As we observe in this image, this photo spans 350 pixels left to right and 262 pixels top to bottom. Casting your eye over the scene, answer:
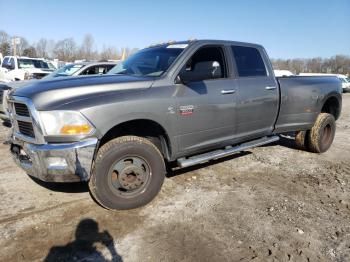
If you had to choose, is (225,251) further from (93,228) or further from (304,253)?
(93,228)

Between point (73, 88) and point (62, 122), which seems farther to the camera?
point (73, 88)

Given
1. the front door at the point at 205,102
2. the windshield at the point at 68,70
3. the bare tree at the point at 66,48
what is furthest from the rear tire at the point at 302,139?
the bare tree at the point at 66,48

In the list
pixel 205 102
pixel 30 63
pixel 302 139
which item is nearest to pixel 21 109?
pixel 205 102

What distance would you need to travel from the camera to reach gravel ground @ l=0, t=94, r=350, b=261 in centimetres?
299

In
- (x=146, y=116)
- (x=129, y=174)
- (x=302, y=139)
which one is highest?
(x=146, y=116)

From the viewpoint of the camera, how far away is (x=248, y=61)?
5.19 metres

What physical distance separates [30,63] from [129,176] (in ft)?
46.9

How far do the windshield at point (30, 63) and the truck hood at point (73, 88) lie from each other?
13122mm

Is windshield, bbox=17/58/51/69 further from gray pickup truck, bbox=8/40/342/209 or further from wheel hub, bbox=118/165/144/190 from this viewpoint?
wheel hub, bbox=118/165/144/190

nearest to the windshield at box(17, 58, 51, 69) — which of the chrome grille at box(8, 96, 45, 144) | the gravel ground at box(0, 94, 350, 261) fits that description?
the gravel ground at box(0, 94, 350, 261)

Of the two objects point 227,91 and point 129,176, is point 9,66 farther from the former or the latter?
point 129,176

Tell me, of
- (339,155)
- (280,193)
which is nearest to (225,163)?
(280,193)

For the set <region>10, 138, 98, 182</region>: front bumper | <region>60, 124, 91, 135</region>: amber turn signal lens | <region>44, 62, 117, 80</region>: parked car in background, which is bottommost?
<region>10, 138, 98, 182</region>: front bumper

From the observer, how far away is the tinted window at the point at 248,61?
16.3ft
